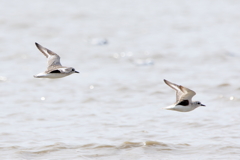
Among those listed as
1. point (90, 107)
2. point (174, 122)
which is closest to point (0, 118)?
point (90, 107)

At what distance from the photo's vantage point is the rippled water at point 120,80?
32.3 ft

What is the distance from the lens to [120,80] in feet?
49.8

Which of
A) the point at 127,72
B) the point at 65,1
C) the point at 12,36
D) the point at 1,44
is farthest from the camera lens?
the point at 65,1

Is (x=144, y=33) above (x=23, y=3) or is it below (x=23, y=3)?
below

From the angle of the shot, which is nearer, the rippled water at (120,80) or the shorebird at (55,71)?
the shorebird at (55,71)

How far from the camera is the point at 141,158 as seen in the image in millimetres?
9070

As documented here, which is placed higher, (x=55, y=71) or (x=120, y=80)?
(x=55, y=71)

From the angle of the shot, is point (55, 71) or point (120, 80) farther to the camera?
point (120, 80)

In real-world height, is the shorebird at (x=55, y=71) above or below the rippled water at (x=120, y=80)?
above

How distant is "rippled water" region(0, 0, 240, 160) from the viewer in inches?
388

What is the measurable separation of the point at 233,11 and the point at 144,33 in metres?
5.57

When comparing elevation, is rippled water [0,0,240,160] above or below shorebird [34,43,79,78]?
below

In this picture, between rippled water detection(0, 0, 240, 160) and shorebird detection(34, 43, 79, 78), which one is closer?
shorebird detection(34, 43, 79, 78)

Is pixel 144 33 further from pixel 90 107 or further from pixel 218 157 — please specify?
pixel 218 157
